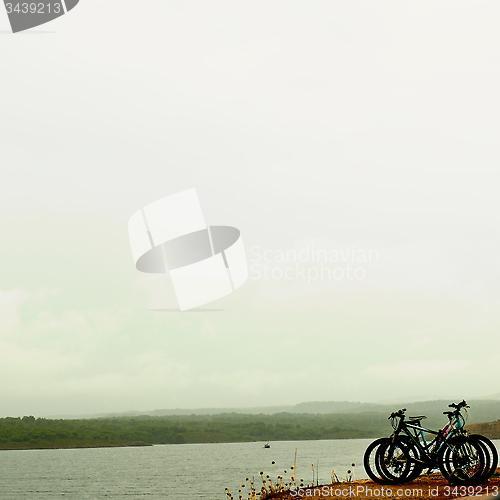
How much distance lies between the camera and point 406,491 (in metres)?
11.5

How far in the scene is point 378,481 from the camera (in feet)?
40.7

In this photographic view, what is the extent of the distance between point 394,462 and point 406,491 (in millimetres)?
777

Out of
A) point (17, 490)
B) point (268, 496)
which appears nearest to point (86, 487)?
point (17, 490)

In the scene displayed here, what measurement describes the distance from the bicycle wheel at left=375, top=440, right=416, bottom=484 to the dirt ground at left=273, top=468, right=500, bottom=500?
0.71 ft

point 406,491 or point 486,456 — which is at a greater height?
point 486,456

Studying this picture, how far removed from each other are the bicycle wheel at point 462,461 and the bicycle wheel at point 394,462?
0.73m

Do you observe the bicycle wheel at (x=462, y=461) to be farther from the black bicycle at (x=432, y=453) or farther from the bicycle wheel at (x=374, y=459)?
the bicycle wheel at (x=374, y=459)

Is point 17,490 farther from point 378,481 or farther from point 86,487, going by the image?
point 378,481

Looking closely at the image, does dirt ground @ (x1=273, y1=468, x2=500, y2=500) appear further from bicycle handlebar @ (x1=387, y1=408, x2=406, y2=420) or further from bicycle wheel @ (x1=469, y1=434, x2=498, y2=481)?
bicycle handlebar @ (x1=387, y1=408, x2=406, y2=420)

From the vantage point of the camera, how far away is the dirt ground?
11.2 metres

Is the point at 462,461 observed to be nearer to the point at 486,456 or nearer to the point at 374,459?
the point at 486,456

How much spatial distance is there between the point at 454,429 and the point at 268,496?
4.43 metres

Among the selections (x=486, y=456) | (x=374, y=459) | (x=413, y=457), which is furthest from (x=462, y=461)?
(x=374, y=459)

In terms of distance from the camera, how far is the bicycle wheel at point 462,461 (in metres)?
11.7
